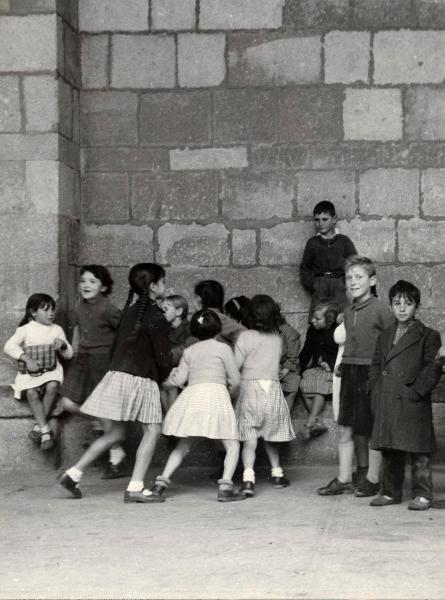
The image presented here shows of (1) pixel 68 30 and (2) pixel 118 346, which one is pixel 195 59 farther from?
(2) pixel 118 346

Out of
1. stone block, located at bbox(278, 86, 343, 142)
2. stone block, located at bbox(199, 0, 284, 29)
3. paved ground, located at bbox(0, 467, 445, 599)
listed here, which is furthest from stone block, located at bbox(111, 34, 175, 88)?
paved ground, located at bbox(0, 467, 445, 599)

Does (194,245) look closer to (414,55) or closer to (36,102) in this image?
(36,102)

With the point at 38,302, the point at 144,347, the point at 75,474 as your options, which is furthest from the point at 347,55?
the point at 75,474

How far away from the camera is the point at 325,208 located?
965 cm

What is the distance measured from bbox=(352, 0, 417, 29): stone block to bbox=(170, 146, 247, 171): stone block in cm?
146

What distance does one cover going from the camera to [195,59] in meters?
10.0

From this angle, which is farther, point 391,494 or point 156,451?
point 156,451

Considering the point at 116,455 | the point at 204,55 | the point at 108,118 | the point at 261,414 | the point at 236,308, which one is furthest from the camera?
the point at 108,118

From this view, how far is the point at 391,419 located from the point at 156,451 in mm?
2171

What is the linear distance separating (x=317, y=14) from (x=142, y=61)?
5.04 ft

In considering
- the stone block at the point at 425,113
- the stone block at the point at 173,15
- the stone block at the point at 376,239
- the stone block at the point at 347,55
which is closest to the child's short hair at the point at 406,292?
the stone block at the point at 376,239

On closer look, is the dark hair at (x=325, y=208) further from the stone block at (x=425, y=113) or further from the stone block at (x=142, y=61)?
the stone block at (x=142, y=61)

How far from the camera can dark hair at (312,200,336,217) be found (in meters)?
9.65

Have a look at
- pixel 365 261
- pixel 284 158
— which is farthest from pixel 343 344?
pixel 284 158
